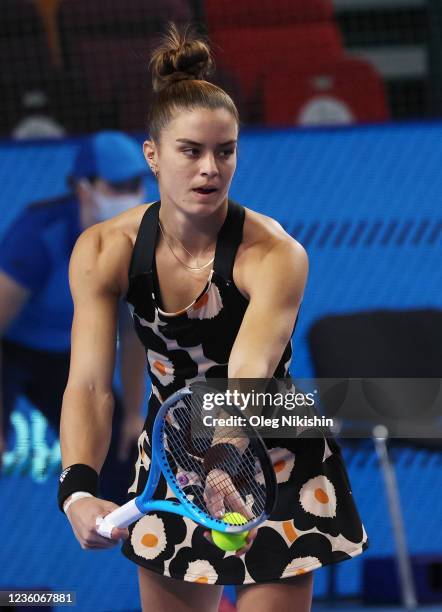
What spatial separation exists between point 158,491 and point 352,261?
1986 millimetres

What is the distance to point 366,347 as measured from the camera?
412cm

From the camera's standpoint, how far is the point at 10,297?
3.98 meters

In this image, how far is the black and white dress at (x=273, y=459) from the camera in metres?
2.27

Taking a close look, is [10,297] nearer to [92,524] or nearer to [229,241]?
[229,241]

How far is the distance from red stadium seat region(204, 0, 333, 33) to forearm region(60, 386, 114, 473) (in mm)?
3079

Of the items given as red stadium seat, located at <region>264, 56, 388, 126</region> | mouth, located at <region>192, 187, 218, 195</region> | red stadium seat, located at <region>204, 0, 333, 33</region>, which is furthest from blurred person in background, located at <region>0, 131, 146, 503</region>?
mouth, located at <region>192, 187, 218, 195</region>

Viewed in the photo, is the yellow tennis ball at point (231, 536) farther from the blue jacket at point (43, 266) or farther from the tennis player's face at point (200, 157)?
the blue jacket at point (43, 266)

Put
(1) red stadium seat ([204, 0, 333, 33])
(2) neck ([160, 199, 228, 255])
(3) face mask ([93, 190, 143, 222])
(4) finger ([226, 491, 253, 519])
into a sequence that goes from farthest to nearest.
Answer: (1) red stadium seat ([204, 0, 333, 33])
(3) face mask ([93, 190, 143, 222])
(2) neck ([160, 199, 228, 255])
(4) finger ([226, 491, 253, 519])

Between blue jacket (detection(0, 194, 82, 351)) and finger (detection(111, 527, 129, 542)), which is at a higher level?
blue jacket (detection(0, 194, 82, 351))

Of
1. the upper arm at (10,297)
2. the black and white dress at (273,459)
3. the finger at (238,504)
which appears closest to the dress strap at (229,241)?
the black and white dress at (273,459)

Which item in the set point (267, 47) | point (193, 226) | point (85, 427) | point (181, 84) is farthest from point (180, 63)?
point (267, 47)

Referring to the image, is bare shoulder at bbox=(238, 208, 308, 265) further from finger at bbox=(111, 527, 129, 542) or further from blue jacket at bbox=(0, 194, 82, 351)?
blue jacket at bbox=(0, 194, 82, 351)

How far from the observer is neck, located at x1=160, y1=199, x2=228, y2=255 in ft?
7.55

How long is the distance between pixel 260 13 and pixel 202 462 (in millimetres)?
3329
